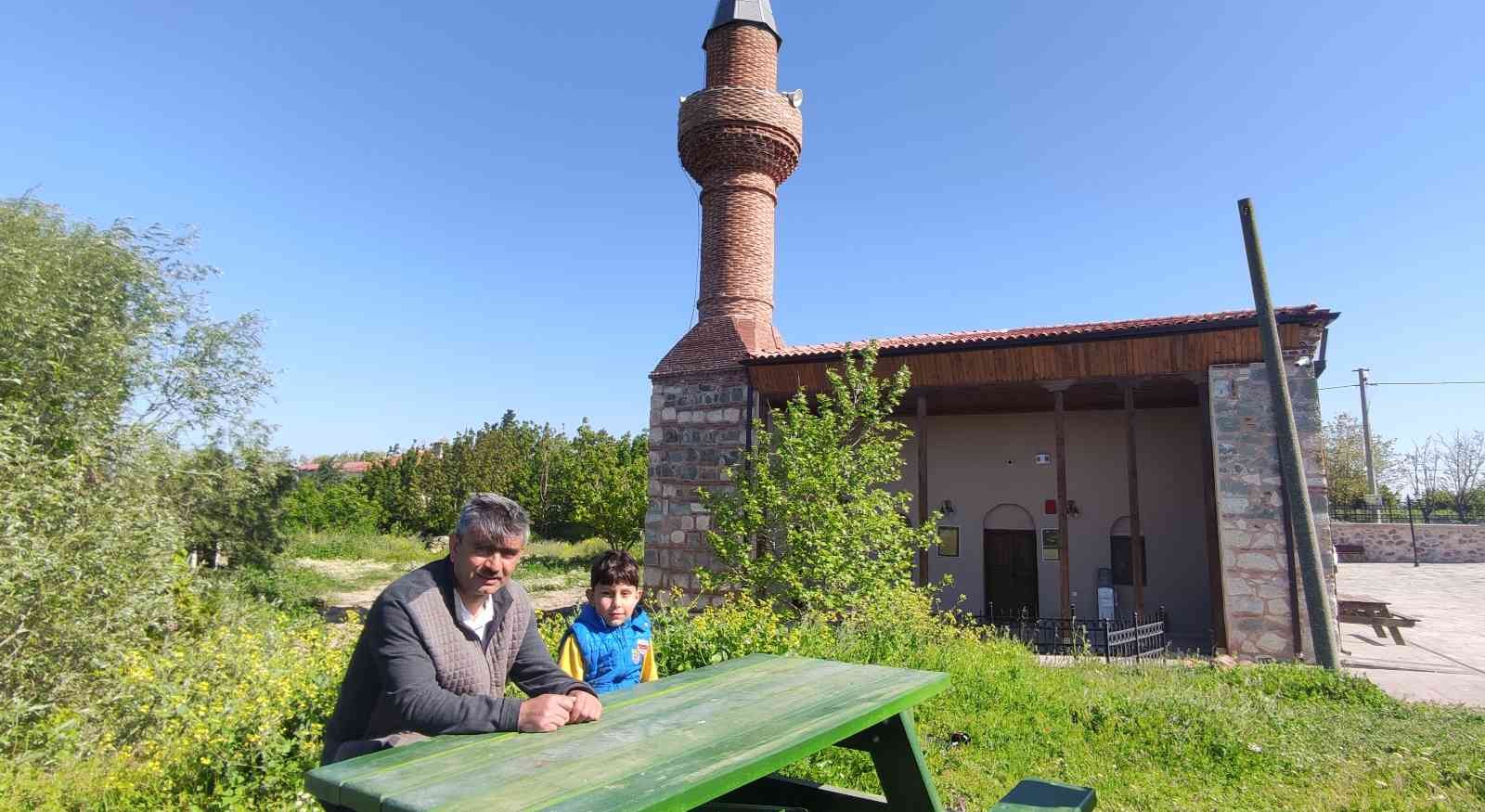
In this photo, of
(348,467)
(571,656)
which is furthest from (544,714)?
(348,467)

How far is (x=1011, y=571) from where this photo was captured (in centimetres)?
1306

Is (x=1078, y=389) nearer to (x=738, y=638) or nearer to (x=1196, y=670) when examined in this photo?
(x=1196, y=670)

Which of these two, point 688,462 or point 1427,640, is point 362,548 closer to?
point 688,462

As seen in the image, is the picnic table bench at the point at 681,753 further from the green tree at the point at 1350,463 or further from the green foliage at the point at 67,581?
the green tree at the point at 1350,463

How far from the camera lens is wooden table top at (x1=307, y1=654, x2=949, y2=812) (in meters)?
1.48

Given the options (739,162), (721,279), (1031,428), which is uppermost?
(739,162)

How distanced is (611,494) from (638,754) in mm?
21400

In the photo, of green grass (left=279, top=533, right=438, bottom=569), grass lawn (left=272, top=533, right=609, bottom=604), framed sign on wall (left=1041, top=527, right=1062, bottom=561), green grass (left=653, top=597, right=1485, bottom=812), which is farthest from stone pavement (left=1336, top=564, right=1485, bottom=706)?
green grass (left=279, top=533, right=438, bottom=569)

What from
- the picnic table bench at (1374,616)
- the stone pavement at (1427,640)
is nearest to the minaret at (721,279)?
the stone pavement at (1427,640)

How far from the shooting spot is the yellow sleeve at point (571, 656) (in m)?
3.14

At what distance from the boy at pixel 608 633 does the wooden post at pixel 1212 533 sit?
7.65m

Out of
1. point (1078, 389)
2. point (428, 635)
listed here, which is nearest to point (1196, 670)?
point (1078, 389)

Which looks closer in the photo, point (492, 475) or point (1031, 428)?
point (1031, 428)

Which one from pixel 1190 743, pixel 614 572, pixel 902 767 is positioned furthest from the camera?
pixel 1190 743
